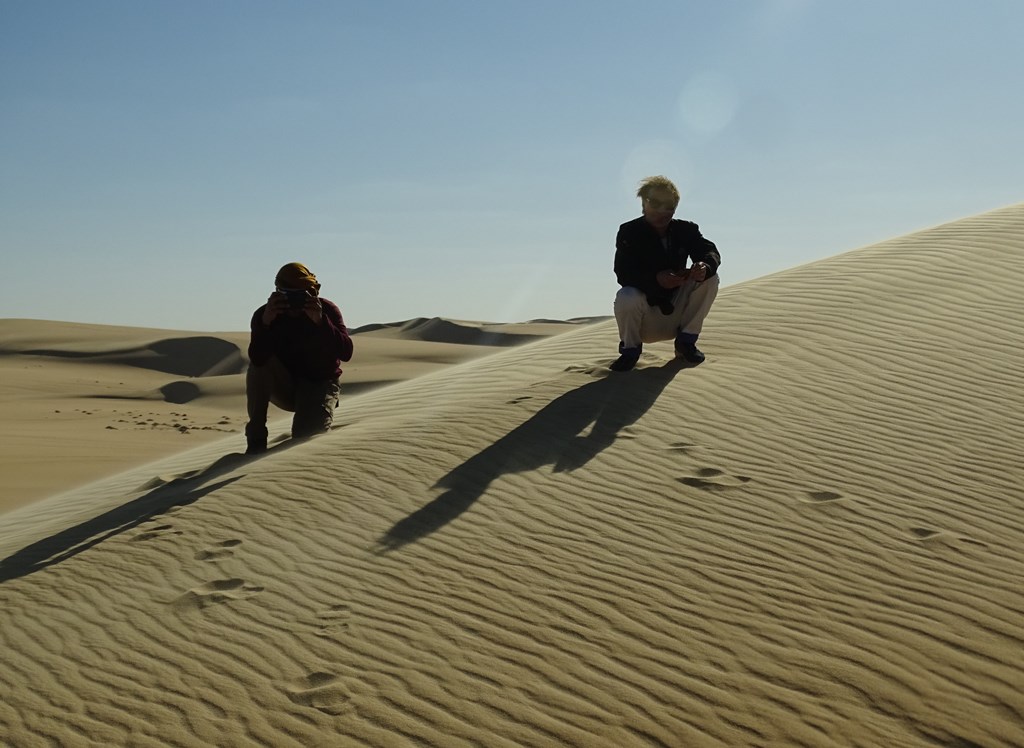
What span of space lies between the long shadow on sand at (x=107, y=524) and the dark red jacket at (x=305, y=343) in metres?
0.83

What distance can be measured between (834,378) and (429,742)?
4936mm

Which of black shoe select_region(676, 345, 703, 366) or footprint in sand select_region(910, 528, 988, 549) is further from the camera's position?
black shoe select_region(676, 345, 703, 366)

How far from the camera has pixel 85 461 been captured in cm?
1234

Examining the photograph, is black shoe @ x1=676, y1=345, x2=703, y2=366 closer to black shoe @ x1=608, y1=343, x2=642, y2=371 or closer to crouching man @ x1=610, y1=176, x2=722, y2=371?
crouching man @ x1=610, y1=176, x2=722, y2=371

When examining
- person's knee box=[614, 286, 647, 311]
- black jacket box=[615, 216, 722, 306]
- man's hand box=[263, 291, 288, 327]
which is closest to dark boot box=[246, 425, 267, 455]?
man's hand box=[263, 291, 288, 327]

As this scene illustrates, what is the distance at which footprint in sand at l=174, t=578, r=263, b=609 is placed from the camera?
4.41 meters

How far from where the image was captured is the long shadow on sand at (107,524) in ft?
17.9

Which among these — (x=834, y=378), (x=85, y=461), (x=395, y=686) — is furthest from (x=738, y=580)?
(x=85, y=461)

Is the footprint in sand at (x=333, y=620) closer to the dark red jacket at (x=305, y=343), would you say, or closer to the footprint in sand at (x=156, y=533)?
the footprint in sand at (x=156, y=533)

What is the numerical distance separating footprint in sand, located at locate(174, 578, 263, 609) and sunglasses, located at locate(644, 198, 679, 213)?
394cm

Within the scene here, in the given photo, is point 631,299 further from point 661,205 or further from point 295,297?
point 295,297

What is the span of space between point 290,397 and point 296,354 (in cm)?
52

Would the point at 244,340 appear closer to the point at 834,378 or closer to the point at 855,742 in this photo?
the point at 834,378

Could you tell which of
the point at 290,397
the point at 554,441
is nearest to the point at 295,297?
the point at 290,397
